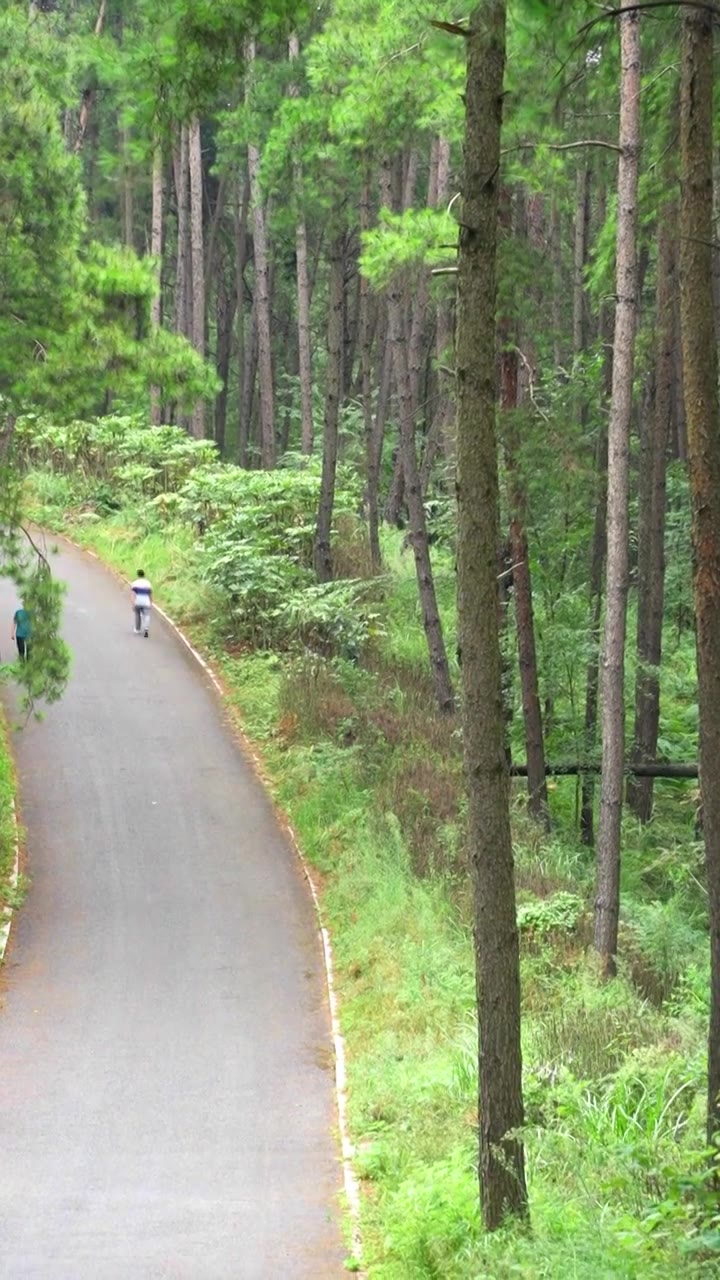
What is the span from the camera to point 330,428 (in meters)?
21.7

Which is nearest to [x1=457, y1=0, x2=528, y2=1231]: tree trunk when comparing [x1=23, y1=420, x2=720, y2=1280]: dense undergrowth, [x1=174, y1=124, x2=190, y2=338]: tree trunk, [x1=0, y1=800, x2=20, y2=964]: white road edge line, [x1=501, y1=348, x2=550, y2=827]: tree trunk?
[x1=23, y1=420, x2=720, y2=1280]: dense undergrowth

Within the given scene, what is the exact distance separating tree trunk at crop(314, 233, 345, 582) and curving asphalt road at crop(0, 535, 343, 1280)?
11.6 feet

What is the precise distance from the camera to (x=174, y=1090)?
11008 mm

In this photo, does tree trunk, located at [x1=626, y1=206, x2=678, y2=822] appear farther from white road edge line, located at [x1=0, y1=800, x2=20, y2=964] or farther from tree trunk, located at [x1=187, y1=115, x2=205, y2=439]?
tree trunk, located at [x1=187, y1=115, x2=205, y2=439]

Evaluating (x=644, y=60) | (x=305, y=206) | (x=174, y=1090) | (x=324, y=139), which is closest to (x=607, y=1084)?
(x=174, y=1090)

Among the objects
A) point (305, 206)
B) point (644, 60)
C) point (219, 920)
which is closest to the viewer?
point (644, 60)

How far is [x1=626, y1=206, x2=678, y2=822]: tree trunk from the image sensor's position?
1633cm

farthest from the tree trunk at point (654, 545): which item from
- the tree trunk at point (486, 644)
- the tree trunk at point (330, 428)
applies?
the tree trunk at point (486, 644)

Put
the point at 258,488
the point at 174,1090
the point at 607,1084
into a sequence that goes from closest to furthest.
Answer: the point at 607,1084, the point at 174,1090, the point at 258,488

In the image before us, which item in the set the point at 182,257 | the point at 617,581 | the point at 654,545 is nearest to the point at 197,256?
the point at 182,257

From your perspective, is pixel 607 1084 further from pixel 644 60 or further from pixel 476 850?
pixel 644 60

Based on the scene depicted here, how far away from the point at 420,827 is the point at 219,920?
8.54ft

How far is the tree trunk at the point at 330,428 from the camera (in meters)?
21.1

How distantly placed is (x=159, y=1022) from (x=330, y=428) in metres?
11.8
